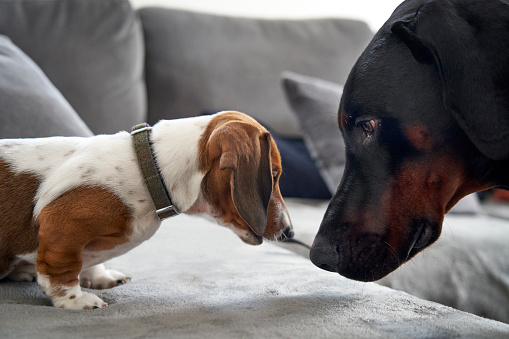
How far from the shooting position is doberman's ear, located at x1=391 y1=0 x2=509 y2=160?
3.27 ft

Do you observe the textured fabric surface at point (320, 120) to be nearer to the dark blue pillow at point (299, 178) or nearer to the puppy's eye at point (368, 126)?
the dark blue pillow at point (299, 178)

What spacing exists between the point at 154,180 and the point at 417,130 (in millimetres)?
594

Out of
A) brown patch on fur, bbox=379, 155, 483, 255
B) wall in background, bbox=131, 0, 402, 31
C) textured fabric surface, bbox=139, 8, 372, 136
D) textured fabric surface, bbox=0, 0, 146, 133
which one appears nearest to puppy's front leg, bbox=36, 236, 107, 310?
brown patch on fur, bbox=379, 155, 483, 255

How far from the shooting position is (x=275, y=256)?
1512 millimetres

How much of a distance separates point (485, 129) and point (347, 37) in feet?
7.72

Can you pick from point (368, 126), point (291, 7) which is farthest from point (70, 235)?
point (291, 7)

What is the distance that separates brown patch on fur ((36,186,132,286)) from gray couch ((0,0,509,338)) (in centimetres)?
9

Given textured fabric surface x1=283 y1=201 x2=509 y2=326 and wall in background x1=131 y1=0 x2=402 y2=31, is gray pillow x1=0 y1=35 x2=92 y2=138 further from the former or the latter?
wall in background x1=131 y1=0 x2=402 y2=31

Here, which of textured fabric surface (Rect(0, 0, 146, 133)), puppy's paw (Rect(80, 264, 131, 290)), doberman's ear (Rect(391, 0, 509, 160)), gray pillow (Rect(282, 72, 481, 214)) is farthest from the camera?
textured fabric surface (Rect(0, 0, 146, 133))

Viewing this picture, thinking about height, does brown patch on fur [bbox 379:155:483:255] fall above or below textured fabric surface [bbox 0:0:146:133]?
above

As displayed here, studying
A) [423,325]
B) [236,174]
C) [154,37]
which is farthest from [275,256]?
[154,37]

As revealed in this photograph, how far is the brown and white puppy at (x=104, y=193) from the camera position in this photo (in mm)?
1108

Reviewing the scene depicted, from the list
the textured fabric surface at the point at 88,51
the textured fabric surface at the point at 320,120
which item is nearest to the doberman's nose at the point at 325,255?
the textured fabric surface at the point at 320,120

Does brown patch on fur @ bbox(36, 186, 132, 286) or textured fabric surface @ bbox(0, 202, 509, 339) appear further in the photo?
brown patch on fur @ bbox(36, 186, 132, 286)
